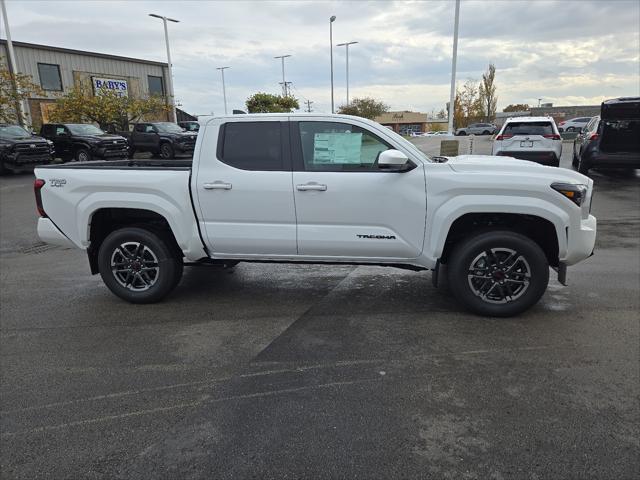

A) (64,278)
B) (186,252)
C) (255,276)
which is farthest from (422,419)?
(64,278)

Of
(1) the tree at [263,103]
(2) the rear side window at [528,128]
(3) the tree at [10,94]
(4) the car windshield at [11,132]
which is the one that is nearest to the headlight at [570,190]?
(2) the rear side window at [528,128]

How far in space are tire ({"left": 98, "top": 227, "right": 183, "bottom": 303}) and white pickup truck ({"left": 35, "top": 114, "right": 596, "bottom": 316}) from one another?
1 centimetres

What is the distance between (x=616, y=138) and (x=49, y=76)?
36.4 metres

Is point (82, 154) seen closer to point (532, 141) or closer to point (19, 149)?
point (19, 149)

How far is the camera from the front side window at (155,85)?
141 feet

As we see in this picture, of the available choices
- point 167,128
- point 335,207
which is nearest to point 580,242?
point 335,207

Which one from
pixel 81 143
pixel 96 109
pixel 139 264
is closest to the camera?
pixel 139 264

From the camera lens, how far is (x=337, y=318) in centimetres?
451

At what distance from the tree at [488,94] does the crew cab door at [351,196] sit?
6355 cm

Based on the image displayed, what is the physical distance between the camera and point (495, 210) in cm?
417

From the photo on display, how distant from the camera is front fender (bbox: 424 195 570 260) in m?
4.13

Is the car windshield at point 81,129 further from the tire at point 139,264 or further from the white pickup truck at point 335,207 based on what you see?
the tire at point 139,264

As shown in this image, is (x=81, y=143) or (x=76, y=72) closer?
(x=81, y=143)

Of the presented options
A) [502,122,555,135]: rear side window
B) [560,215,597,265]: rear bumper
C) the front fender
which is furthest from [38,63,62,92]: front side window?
[560,215,597,265]: rear bumper
